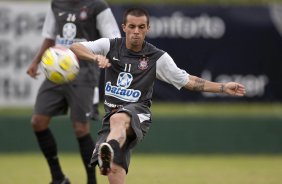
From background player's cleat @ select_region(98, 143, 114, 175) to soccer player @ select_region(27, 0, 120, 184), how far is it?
2487mm

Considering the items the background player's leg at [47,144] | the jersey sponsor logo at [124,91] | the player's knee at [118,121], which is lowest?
the background player's leg at [47,144]

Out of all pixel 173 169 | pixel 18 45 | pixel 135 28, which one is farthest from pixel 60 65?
pixel 18 45

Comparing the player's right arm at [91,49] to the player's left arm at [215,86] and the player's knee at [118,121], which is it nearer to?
the player's knee at [118,121]

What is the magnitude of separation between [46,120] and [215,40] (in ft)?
17.8

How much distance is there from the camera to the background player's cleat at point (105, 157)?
7324mm

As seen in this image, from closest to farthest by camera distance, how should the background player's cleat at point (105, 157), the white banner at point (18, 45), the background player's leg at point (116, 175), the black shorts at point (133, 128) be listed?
the background player's cleat at point (105, 157) < the background player's leg at point (116, 175) < the black shorts at point (133, 128) < the white banner at point (18, 45)

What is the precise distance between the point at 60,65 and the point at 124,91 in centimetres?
68

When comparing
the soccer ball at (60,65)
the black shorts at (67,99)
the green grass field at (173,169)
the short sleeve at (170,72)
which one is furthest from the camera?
the green grass field at (173,169)

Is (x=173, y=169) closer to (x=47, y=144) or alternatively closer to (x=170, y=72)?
(x=47, y=144)

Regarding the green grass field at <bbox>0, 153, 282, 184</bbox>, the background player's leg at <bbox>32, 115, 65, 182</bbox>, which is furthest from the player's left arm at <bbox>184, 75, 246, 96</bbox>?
the green grass field at <bbox>0, 153, 282, 184</bbox>

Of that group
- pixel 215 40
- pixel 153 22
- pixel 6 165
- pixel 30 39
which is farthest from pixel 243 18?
pixel 6 165

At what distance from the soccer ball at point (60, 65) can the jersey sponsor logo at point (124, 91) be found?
43cm

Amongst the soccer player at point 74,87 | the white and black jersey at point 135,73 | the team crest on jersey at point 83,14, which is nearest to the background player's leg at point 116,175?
the white and black jersey at point 135,73

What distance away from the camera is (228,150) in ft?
47.7
